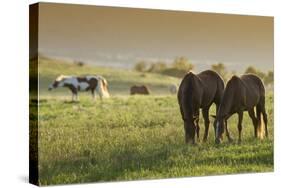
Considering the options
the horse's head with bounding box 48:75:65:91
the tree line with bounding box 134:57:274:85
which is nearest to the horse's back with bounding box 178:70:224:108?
the tree line with bounding box 134:57:274:85

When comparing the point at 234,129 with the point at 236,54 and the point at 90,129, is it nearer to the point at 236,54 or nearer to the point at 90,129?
the point at 236,54

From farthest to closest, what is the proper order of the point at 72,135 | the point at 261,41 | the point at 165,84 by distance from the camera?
the point at 261,41
the point at 165,84
the point at 72,135

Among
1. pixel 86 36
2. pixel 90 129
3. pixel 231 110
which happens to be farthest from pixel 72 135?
pixel 231 110

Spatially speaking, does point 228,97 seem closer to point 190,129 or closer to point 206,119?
point 206,119

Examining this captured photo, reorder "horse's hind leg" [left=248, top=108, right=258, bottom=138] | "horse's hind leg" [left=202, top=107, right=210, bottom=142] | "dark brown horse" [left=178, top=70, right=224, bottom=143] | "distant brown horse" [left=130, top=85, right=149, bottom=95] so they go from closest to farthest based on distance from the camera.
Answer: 1. "distant brown horse" [left=130, top=85, right=149, bottom=95]
2. "dark brown horse" [left=178, top=70, right=224, bottom=143]
3. "horse's hind leg" [left=202, top=107, right=210, bottom=142]
4. "horse's hind leg" [left=248, top=108, right=258, bottom=138]

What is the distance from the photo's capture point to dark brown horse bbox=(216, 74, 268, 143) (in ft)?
55.8

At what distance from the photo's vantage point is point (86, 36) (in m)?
15.8

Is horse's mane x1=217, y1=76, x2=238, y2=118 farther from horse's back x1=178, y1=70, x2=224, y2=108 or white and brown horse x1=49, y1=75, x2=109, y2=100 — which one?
white and brown horse x1=49, y1=75, x2=109, y2=100

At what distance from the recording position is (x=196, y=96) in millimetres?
16719

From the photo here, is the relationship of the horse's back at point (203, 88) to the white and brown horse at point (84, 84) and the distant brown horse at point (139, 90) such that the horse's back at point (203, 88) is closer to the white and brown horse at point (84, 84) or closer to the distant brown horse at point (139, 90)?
the distant brown horse at point (139, 90)

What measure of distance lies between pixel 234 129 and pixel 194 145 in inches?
38.7

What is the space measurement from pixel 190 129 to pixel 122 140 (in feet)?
4.60

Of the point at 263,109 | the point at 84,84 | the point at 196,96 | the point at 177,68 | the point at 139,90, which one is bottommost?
the point at 263,109

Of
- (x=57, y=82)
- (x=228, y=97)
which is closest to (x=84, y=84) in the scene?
(x=57, y=82)
